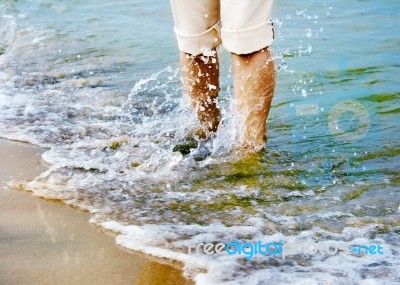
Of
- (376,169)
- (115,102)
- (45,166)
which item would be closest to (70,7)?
(115,102)

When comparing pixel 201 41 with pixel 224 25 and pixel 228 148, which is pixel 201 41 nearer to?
pixel 224 25

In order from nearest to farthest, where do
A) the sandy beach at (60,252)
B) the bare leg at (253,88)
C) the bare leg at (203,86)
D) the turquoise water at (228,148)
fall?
1. the sandy beach at (60,252)
2. the turquoise water at (228,148)
3. the bare leg at (253,88)
4. the bare leg at (203,86)

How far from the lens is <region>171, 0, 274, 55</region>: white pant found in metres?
2.96

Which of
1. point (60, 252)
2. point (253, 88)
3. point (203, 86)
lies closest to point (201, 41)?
point (203, 86)

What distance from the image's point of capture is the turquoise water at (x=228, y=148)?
248 cm

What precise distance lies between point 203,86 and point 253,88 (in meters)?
0.47

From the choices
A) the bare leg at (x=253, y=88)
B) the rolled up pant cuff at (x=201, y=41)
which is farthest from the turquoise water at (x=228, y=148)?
the rolled up pant cuff at (x=201, y=41)

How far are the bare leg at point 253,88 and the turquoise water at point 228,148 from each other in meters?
0.20

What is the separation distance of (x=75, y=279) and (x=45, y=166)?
4.13ft

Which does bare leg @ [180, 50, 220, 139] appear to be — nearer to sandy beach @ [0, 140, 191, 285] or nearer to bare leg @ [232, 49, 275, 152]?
bare leg @ [232, 49, 275, 152]

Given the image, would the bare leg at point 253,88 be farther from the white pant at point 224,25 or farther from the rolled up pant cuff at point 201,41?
the rolled up pant cuff at point 201,41

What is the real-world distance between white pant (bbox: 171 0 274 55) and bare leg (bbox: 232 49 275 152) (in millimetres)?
75

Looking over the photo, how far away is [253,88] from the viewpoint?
314 cm

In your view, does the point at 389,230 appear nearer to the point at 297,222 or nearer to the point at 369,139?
the point at 297,222
